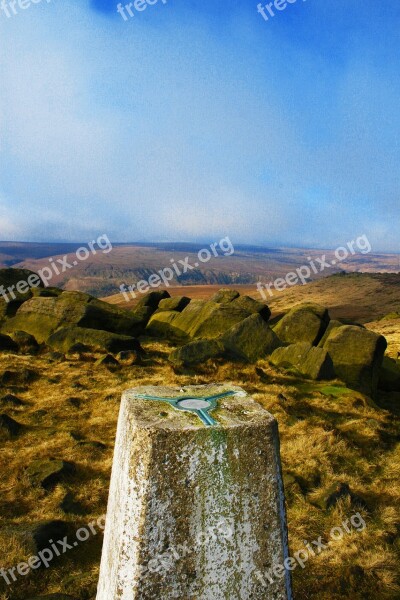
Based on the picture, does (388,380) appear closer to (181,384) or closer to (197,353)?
(197,353)

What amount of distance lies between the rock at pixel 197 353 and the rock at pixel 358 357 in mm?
4038

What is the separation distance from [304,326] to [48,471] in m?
13.5

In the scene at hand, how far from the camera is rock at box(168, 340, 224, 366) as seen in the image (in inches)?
584

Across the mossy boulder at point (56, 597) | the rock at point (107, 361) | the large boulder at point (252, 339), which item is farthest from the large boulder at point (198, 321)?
the mossy boulder at point (56, 597)

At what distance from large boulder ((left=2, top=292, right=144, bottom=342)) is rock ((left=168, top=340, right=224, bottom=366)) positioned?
5113 mm

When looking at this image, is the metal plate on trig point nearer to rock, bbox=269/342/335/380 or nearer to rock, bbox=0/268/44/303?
rock, bbox=269/342/335/380

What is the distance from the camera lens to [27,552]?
5.40 metres

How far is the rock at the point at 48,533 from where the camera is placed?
557 centimetres

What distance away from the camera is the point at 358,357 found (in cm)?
1410

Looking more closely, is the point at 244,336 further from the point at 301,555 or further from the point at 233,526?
the point at 233,526

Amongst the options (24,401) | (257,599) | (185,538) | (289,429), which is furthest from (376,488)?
(24,401)

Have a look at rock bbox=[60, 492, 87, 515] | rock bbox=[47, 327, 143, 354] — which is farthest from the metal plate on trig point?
rock bbox=[47, 327, 143, 354]

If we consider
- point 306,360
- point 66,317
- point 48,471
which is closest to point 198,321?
point 66,317

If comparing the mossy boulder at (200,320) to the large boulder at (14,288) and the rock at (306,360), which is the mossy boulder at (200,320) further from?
the large boulder at (14,288)
